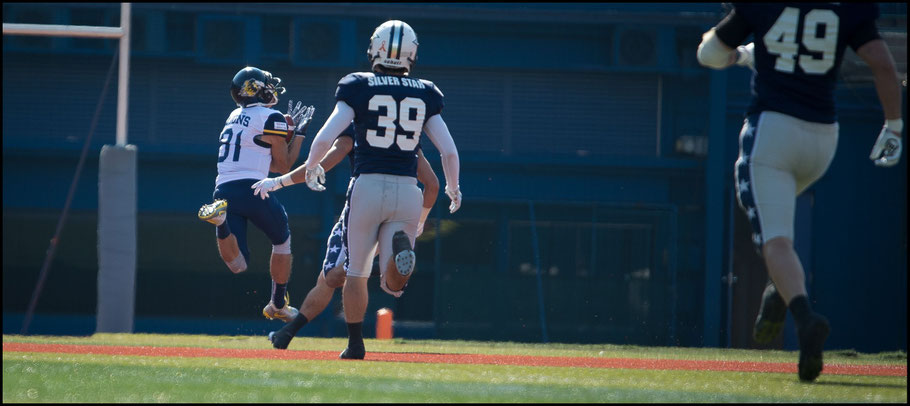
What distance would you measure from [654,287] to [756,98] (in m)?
11.9

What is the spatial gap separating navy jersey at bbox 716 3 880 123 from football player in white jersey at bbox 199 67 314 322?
4120 millimetres

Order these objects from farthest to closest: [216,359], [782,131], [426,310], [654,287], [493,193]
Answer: [493,193]
[426,310]
[654,287]
[216,359]
[782,131]

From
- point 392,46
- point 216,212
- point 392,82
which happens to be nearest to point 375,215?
point 392,82

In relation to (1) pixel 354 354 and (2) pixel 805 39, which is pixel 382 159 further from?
(2) pixel 805 39

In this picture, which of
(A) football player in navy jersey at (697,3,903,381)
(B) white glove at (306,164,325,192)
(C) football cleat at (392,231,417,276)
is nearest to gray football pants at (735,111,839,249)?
(A) football player in navy jersey at (697,3,903,381)

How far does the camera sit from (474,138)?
62.3 ft

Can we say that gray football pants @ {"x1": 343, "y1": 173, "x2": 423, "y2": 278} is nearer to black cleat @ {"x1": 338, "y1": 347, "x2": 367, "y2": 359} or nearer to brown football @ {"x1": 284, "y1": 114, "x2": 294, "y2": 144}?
black cleat @ {"x1": 338, "y1": 347, "x2": 367, "y2": 359}

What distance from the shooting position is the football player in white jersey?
26.9 ft

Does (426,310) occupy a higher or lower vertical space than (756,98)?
lower

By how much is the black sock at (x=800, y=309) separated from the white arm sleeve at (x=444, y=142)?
2170mm

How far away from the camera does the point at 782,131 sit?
4875 millimetres

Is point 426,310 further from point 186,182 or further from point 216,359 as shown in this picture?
point 216,359

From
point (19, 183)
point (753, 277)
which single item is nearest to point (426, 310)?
point (753, 277)

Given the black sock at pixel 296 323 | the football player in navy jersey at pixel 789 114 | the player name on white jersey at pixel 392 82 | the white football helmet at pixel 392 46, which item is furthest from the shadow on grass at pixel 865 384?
the black sock at pixel 296 323
